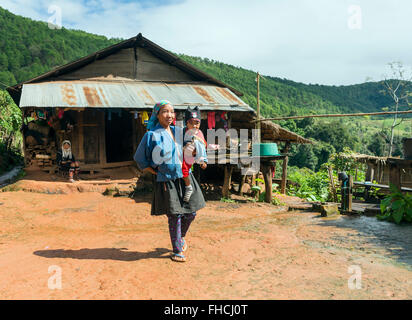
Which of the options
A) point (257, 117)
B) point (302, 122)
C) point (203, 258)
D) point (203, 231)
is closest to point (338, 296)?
point (203, 258)

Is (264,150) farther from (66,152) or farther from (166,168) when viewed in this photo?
(66,152)

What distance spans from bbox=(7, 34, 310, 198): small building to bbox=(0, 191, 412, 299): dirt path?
403 cm

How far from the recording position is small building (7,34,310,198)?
33.5 ft

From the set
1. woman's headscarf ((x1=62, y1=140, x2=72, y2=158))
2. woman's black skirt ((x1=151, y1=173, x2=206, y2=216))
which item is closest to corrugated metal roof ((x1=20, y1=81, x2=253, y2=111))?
woman's headscarf ((x1=62, y1=140, x2=72, y2=158))

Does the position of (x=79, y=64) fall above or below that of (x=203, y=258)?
above

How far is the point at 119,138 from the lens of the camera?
13.8m

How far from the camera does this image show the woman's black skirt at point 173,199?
394 cm

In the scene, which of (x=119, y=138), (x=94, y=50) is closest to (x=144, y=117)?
(x=119, y=138)

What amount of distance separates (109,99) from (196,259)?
7.62 meters

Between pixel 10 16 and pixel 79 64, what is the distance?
5940 cm

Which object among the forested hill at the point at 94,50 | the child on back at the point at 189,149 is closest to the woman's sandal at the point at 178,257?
the child on back at the point at 189,149
